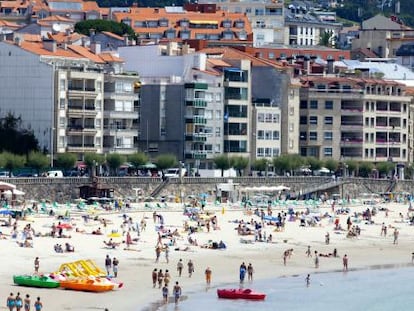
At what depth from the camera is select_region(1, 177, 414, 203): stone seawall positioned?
9069 centimetres

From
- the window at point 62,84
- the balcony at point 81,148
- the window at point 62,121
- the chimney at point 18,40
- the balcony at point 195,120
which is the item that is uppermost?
the chimney at point 18,40

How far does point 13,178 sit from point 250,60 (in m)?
32.1

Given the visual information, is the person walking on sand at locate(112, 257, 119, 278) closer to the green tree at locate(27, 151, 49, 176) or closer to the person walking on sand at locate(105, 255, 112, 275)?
the person walking on sand at locate(105, 255, 112, 275)

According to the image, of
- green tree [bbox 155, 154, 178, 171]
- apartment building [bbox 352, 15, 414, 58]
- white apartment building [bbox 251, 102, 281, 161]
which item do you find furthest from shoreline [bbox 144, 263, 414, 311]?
apartment building [bbox 352, 15, 414, 58]

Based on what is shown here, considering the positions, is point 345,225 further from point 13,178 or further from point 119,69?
point 119,69

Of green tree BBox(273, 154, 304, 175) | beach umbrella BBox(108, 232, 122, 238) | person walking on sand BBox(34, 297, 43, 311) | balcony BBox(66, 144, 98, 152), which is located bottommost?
person walking on sand BBox(34, 297, 43, 311)

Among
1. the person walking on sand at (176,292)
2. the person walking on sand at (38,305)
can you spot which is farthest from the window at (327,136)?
the person walking on sand at (38,305)

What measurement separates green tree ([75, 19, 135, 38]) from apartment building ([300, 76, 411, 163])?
27051mm

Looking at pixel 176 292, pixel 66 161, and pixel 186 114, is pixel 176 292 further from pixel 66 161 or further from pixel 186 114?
pixel 186 114

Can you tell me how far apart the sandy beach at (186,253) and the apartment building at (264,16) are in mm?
79144

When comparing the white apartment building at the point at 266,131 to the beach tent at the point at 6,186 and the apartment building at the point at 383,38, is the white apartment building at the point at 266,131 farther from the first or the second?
the apartment building at the point at 383,38

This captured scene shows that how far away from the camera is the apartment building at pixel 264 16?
566 ft

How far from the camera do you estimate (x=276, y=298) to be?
200 feet

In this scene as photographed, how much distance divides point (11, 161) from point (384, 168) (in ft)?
106
